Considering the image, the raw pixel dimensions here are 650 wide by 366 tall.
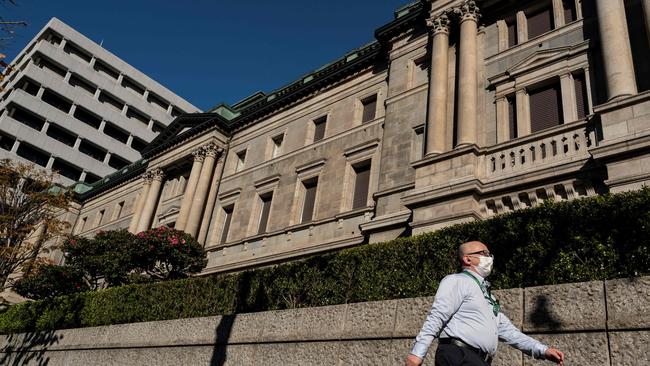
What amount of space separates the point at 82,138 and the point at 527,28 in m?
61.7

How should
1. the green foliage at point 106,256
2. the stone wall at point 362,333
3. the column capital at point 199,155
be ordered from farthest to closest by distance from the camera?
the column capital at point 199,155
the green foliage at point 106,256
the stone wall at point 362,333

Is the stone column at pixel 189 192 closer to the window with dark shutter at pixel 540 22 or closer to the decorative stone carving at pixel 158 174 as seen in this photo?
the decorative stone carving at pixel 158 174

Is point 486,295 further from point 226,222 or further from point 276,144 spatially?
point 226,222

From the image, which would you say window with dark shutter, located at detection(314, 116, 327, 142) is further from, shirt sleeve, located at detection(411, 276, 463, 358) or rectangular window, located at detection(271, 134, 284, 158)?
shirt sleeve, located at detection(411, 276, 463, 358)

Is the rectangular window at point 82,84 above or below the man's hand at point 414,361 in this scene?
above

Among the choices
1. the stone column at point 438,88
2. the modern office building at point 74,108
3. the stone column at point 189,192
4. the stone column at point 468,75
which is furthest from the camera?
the modern office building at point 74,108

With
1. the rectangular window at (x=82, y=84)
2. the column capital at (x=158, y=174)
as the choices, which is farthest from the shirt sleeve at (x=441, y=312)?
the rectangular window at (x=82, y=84)

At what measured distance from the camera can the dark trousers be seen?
4.03 m

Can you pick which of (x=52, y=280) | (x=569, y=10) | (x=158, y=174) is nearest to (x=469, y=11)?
(x=569, y=10)

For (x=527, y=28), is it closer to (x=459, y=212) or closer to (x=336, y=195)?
(x=459, y=212)

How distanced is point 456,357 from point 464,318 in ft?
1.16

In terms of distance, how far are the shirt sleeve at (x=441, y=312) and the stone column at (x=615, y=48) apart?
10.6m

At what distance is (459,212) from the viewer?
13.9 metres

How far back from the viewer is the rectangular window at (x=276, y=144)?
90.9 feet
